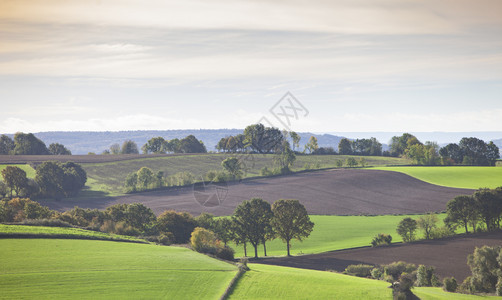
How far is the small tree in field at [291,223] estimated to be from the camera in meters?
73.6

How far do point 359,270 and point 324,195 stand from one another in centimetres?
6245

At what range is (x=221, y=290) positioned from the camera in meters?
38.1

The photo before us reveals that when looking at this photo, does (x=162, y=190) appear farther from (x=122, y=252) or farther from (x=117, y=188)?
(x=122, y=252)

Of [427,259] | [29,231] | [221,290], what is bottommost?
[427,259]

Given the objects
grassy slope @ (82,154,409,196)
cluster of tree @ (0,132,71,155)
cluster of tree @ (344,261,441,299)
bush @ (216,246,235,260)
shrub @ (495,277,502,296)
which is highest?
cluster of tree @ (0,132,71,155)

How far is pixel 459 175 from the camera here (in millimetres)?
137875

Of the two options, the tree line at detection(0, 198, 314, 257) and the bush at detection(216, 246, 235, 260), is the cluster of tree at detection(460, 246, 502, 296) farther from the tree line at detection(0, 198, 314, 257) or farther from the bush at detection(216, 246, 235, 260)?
the tree line at detection(0, 198, 314, 257)

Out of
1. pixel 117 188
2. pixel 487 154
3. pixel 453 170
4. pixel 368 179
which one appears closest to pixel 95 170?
pixel 117 188

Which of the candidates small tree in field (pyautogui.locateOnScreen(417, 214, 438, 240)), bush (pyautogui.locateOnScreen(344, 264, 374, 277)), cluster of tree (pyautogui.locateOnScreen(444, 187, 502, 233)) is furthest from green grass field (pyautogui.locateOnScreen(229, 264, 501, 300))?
cluster of tree (pyautogui.locateOnScreen(444, 187, 502, 233))

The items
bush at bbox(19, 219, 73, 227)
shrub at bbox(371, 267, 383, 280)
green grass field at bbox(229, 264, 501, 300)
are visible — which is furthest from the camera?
bush at bbox(19, 219, 73, 227)

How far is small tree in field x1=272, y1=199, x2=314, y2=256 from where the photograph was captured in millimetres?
73562

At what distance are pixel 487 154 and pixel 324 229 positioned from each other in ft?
380

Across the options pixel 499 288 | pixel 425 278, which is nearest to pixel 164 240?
pixel 425 278

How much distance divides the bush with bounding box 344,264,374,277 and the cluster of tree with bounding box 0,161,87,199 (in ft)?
298
